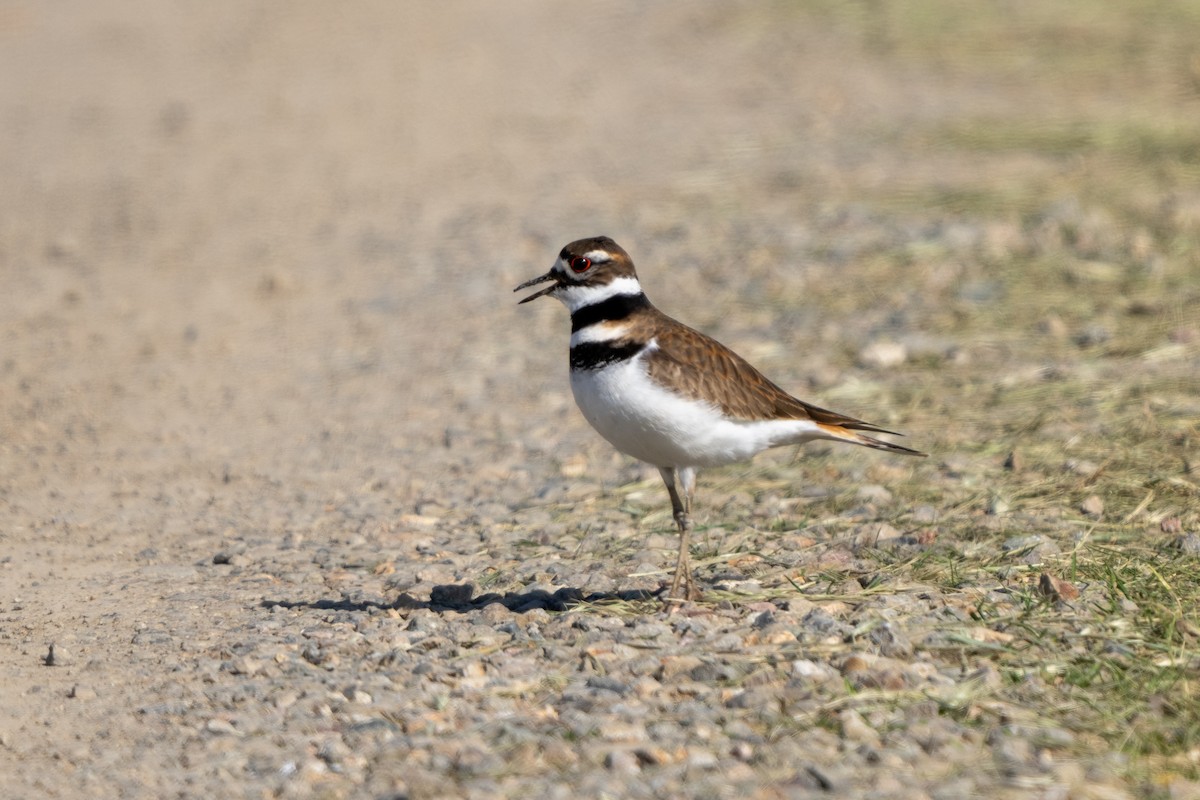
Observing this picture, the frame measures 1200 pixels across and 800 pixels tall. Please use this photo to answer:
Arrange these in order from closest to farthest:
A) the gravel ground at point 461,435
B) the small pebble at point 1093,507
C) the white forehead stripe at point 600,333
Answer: the gravel ground at point 461,435
the white forehead stripe at point 600,333
the small pebble at point 1093,507

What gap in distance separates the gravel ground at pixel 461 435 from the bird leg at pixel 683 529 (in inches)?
4.3

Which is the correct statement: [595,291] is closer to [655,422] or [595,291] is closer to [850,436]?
[655,422]

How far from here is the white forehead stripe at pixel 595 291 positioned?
539 centimetres

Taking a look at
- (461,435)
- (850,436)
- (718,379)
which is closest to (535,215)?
(461,435)

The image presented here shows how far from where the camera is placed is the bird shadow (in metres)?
5.39

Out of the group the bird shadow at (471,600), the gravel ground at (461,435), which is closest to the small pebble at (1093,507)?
the gravel ground at (461,435)

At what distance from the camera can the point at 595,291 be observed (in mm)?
5395

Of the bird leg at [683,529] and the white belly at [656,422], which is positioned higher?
the white belly at [656,422]

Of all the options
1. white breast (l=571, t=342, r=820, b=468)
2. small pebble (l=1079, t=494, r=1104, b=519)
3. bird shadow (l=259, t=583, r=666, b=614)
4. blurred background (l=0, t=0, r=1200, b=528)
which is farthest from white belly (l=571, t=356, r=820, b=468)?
blurred background (l=0, t=0, r=1200, b=528)

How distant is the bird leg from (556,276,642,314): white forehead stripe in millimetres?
639

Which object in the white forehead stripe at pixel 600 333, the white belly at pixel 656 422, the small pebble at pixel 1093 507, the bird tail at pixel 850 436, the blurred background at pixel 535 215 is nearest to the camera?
the white belly at pixel 656 422

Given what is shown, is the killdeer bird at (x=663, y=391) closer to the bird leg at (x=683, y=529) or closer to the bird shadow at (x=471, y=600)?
the bird leg at (x=683, y=529)

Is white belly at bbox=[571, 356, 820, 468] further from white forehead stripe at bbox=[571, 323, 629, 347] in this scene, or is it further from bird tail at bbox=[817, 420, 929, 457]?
bird tail at bbox=[817, 420, 929, 457]

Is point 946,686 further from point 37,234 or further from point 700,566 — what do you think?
point 37,234
